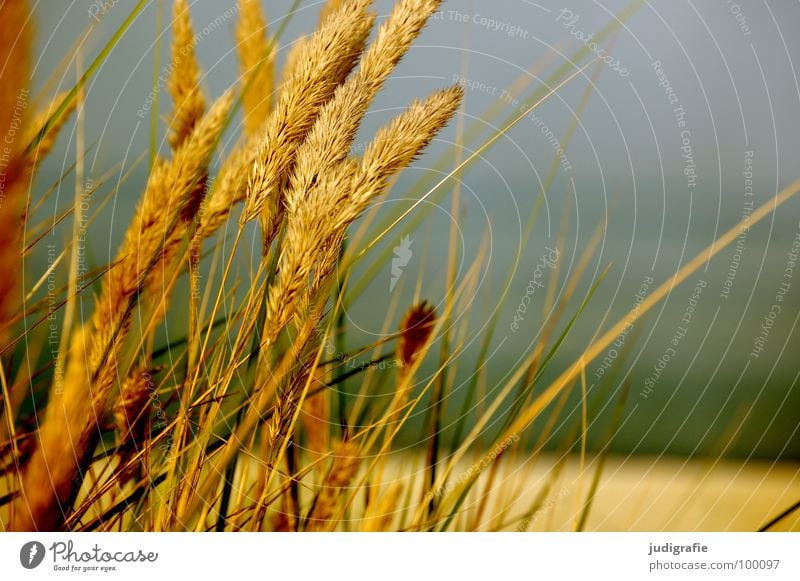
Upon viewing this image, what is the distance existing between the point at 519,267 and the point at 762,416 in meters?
0.44

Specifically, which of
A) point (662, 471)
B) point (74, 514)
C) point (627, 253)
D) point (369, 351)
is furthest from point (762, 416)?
point (74, 514)

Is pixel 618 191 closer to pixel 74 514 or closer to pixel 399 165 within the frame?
pixel 399 165
